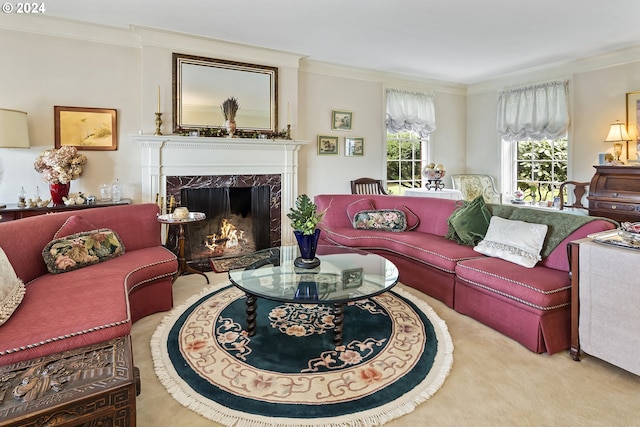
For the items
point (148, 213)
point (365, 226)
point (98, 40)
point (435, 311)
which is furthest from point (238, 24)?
point (435, 311)

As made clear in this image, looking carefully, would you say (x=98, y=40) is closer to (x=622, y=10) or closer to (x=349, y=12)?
(x=349, y=12)

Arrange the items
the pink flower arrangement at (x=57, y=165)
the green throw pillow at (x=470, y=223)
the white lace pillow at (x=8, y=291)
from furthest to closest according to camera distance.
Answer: the pink flower arrangement at (x=57, y=165)
the green throw pillow at (x=470, y=223)
the white lace pillow at (x=8, y=291)

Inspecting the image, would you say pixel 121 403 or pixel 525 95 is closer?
pixel 121 403

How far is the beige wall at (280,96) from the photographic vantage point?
366 cm

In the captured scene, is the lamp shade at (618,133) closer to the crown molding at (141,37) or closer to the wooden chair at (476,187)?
the wooden chair at (476,187)

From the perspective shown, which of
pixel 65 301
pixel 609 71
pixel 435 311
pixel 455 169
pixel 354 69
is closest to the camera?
pixel 65 301

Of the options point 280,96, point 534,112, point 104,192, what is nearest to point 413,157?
point 534,112

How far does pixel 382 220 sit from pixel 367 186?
173cm

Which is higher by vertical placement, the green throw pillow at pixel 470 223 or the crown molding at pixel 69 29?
the crown molding at pixel 69 29

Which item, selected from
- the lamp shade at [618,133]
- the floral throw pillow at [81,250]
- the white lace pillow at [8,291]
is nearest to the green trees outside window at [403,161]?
the lamp shade at [618,133]

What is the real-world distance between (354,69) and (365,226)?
273cm

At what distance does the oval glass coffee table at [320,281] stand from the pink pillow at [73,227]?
1255 millimetres

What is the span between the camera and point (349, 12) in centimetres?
350

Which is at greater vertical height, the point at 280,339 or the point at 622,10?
the point at 622,10
